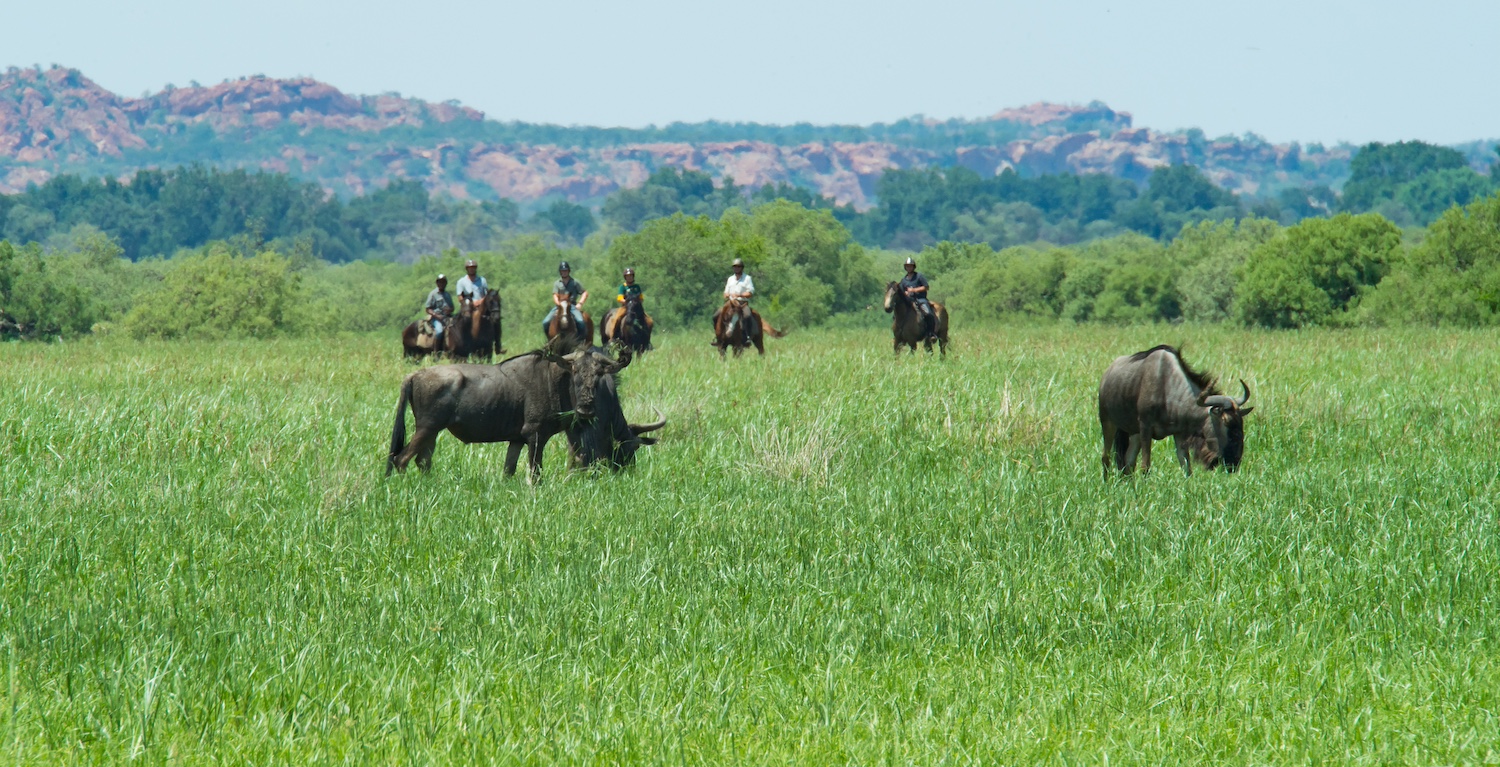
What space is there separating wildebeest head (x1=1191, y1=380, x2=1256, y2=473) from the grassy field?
34 centimetres

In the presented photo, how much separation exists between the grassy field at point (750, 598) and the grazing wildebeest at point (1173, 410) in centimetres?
33

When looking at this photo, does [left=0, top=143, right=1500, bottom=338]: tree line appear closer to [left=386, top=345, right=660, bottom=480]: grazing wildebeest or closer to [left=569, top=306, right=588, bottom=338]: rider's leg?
[left=569, top=306, right=588, bottom=338]: rider's leg

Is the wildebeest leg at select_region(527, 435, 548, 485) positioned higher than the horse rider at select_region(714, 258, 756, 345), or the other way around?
the wildebeest leg at select_region(527, 435, 548, 485)

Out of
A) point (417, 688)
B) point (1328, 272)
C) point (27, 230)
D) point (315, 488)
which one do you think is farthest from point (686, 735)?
point (27, 230)

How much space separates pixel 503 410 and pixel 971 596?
4512mm

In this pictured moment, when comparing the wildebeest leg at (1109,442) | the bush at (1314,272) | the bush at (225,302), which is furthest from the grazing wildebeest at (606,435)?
the bush at (225,302)

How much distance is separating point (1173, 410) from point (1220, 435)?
0.38m

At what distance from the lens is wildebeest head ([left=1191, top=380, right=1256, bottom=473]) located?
9250mm

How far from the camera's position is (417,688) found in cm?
472

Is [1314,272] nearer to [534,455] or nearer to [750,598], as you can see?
[534,455]

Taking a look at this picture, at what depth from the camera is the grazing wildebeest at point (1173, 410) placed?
9.34 m

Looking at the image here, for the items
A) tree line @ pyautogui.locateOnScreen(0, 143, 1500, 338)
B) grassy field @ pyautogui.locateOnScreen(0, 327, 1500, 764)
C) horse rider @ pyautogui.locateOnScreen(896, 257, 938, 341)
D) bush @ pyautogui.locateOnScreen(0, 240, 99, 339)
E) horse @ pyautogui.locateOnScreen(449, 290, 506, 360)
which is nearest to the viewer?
grassy field @ pyautogui.locateOnScreen(0, 327, 1500, 764)

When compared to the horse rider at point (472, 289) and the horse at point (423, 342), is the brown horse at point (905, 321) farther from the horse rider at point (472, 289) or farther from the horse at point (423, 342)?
the horse at point (423, 342)

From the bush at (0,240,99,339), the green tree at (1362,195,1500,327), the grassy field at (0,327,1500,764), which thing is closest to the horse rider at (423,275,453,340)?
the grassy field at (0,327,1500,764)
